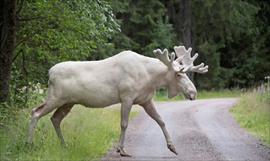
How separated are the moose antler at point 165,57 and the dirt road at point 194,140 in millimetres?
1849

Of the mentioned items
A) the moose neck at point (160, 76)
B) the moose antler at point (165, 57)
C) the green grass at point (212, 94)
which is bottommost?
the green grass at point (212, 94)

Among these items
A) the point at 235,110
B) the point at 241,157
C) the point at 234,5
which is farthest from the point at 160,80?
the point at 234,5

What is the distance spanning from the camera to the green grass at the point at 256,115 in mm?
18047

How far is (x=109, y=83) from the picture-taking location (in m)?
12.8

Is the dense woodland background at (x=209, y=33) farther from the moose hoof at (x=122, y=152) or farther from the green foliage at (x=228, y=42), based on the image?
the moose hoof at (x=122, y=152)

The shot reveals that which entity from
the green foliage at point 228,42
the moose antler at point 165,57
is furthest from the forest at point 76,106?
the green foliage at point 228,42

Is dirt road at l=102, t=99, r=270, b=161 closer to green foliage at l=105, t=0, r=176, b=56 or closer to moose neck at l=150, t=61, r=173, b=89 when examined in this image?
moose neck at l=150, t=61, r=173, b=89

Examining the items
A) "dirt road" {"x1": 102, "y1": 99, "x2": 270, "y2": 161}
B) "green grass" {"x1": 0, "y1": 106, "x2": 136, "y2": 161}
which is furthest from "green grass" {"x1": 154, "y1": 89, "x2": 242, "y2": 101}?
"green grass" {"x1": 0, "y1": 106, "x2": 136, "y2": 161}

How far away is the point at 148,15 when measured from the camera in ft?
151

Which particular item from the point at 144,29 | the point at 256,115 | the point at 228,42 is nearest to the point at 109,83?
the point at 256,115

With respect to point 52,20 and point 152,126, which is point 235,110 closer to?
point 152,126

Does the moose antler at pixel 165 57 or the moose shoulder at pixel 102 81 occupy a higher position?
the moose antler at pixel 165 57

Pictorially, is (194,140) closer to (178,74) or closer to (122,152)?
(178,74)

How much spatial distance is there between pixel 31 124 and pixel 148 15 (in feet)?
112
